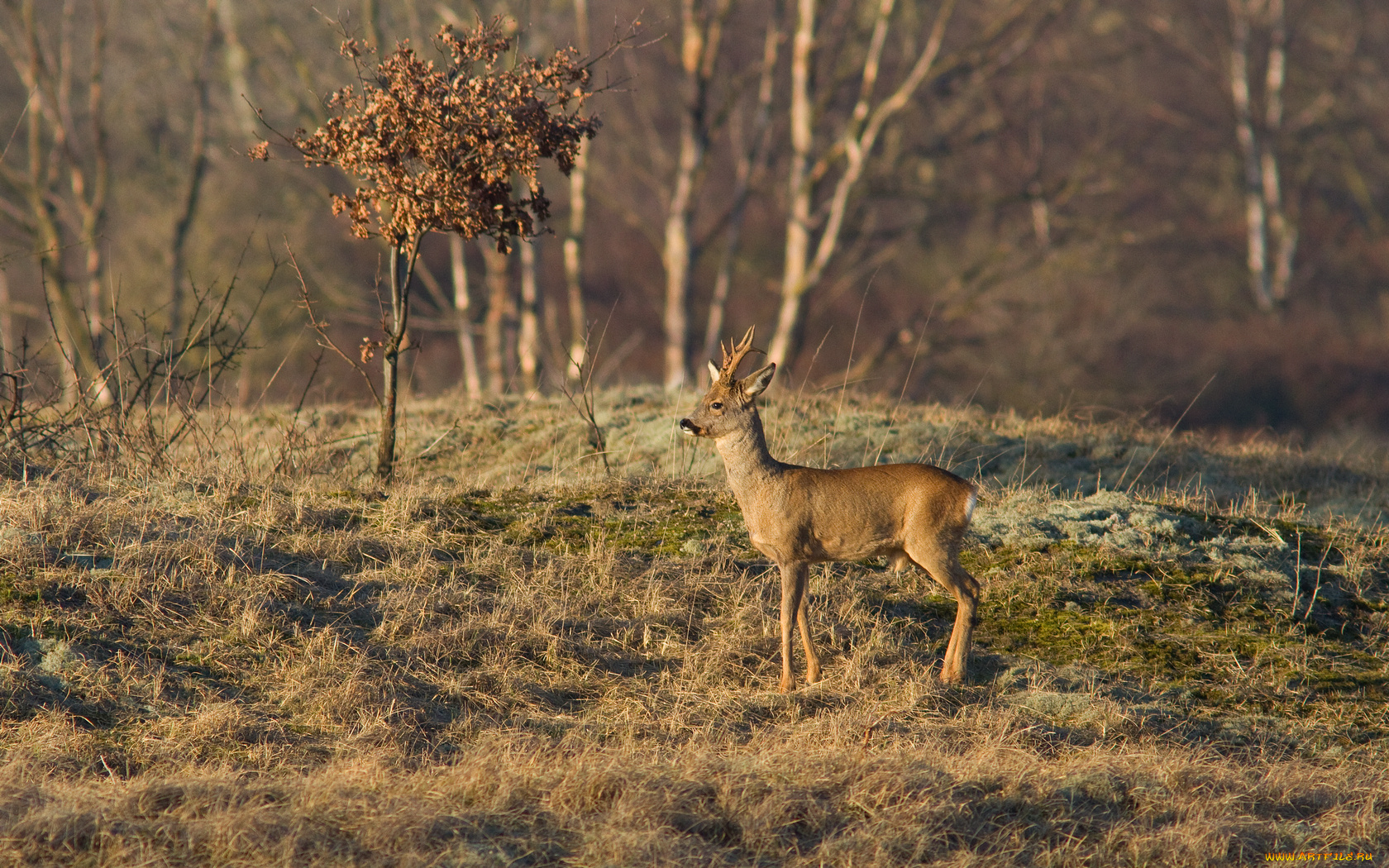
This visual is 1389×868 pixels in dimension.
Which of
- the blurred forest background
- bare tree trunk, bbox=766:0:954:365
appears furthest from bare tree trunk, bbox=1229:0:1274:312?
bare tree trunk, bbox=766:0:954:365

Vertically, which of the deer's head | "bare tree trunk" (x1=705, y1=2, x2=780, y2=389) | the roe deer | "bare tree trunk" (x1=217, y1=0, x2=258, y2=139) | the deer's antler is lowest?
the roe deer

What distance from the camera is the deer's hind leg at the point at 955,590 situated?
5.68 m

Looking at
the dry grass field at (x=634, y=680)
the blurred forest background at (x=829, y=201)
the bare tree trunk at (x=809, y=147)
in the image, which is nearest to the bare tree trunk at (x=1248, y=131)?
the blurred forest background at (x=829, y=201)

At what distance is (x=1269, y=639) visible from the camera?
6496 mm

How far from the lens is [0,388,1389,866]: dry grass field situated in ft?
14.2

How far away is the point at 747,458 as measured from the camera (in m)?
5.91

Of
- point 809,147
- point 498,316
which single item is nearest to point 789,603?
point 809,147

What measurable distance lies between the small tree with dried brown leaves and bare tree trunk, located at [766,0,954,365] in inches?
417

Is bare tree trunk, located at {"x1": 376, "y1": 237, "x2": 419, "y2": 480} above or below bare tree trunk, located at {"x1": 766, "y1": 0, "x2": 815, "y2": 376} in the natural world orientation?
below

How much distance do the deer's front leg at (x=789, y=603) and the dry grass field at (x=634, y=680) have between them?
0.10 meters

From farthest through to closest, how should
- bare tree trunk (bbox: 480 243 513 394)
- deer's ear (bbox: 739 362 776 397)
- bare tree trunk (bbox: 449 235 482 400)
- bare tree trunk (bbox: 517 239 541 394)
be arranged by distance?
bare tree trunk (bbox: 449 235 482 400), bare tree trunk (bbox: 480 243 513 394), bare tree trunk (bbox: 517 239 541 394), deer's ear (bbox: 739 362 776 397)

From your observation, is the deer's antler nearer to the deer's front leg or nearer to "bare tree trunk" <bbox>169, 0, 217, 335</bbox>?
the deer's front leg

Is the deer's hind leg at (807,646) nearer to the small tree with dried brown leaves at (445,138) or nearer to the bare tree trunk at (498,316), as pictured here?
the small tree with dried brown leaves at (445,138)

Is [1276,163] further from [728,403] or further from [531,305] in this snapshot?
[728,403]
